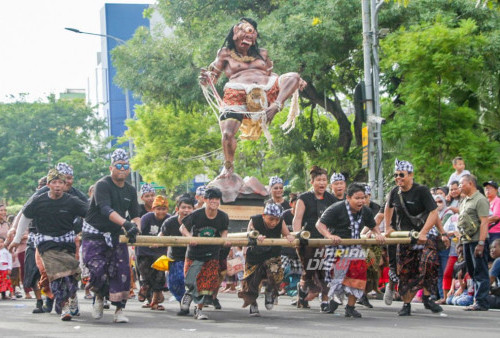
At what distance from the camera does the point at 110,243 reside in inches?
439

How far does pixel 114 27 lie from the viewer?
7669 centimetres

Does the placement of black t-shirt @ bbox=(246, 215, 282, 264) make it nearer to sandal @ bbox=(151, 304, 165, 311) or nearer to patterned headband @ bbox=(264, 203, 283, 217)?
patterned headband @ bbox=(264, 203, 283, 217)

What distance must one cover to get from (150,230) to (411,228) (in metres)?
3.97

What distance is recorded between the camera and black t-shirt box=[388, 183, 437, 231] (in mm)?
11523

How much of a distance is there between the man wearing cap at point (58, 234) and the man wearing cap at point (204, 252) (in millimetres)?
1339

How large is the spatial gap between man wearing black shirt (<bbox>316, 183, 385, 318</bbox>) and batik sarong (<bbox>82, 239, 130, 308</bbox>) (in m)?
2.38

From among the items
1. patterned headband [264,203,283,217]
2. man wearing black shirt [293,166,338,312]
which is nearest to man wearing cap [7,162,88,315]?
patterned headband [264,203,283,217]

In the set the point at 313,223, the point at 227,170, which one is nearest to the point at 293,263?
the point at 313,223

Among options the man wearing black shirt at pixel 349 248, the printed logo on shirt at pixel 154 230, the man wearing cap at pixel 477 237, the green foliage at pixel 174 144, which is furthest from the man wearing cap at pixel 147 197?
the green foliage at pixel 174 144

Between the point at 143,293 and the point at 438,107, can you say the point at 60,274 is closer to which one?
the point at 143,293

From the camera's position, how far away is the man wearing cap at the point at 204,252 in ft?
38.1

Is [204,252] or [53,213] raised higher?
[53,213]

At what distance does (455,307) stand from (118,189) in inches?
207

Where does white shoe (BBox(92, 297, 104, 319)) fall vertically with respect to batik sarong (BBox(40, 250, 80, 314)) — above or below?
below
